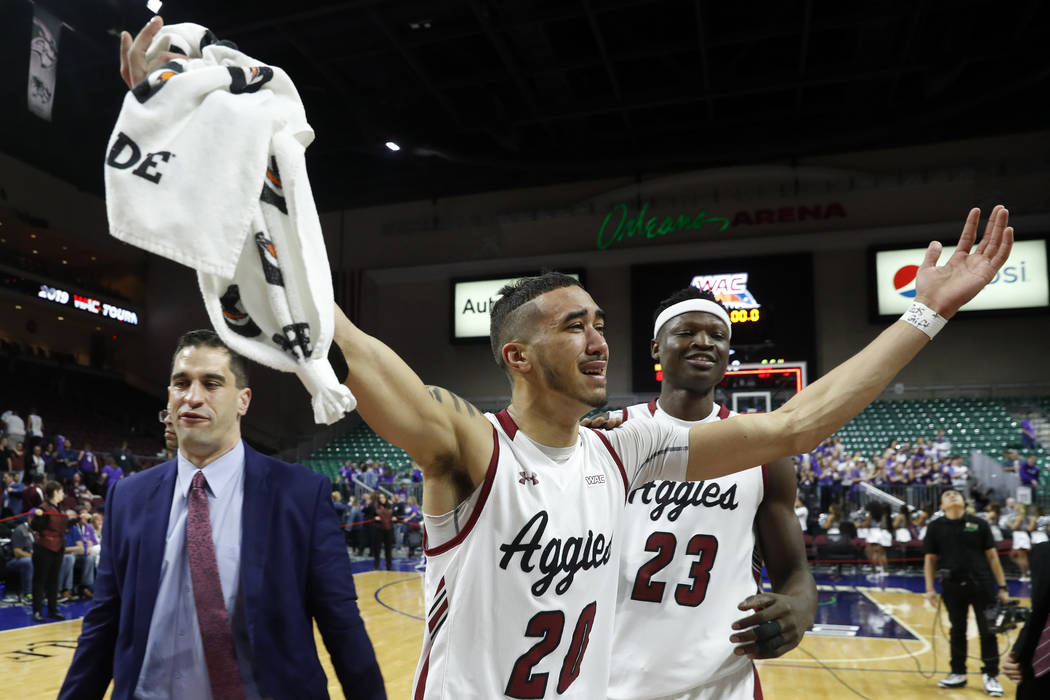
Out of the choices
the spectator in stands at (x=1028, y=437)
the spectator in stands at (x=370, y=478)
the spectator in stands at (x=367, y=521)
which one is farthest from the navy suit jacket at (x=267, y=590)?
the spectator in stands at (x=1028, y=437)

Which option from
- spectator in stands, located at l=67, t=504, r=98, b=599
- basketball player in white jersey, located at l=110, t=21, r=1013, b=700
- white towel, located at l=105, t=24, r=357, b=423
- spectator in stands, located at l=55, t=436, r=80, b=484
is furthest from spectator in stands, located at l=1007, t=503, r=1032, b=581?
spectator in stands, located at l=55, t=436, r=80, b=484

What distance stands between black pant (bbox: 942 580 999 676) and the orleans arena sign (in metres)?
14.9

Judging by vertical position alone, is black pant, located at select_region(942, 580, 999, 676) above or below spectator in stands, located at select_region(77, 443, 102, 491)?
below

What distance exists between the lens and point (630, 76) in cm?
1939

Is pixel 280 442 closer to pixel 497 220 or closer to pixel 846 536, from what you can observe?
pixel 497 220

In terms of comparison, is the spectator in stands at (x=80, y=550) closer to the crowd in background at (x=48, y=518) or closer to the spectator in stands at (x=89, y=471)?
the crowd in background at (x=48, y=518)

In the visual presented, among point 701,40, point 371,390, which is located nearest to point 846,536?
point 701,40

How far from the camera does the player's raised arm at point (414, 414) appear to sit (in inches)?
68.1

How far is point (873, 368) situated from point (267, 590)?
189 centimetres

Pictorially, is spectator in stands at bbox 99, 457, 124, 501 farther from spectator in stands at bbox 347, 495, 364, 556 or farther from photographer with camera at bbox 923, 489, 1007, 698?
photographer with camera at bbox 923, 489, 1007, 698

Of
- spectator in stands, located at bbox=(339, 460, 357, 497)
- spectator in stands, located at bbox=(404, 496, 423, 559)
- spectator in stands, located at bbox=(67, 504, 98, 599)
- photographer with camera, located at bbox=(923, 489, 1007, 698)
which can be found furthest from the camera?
spectator in stands, located at bbox=(339, 460, 357, 497)

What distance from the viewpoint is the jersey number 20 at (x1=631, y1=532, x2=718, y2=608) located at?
3189 millimetres

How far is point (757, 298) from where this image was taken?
20047 mm

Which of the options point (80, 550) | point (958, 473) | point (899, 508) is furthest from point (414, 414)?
point (958, 473)
